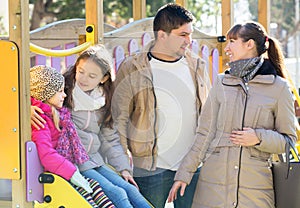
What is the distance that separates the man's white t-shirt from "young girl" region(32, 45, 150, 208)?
0.25 metres

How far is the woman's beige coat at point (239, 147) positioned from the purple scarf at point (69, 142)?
2.36ft

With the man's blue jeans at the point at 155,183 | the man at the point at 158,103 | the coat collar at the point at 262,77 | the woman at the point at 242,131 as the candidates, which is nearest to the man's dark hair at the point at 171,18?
the man at the point at 158,103

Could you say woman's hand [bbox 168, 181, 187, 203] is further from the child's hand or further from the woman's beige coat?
the child's hand

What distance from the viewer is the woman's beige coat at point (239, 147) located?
4219mm

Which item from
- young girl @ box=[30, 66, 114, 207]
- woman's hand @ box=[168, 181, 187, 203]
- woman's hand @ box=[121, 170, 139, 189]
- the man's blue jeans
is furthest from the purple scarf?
woman's hand @ box=[168, 181, 187, 203]

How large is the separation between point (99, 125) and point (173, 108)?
0.46 meters

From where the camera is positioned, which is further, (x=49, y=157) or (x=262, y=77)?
(x=262, y=77)

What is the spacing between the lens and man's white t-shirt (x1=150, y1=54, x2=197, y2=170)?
427cm

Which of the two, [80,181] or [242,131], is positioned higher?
[242,131]

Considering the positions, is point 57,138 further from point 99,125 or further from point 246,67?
point 246,67

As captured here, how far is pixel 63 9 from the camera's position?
58.9ft

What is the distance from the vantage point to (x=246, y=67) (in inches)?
168

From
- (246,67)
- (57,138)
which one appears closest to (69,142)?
(57,138)

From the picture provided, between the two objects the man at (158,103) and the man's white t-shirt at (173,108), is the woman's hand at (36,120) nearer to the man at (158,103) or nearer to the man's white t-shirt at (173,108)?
the man at (158,103)
